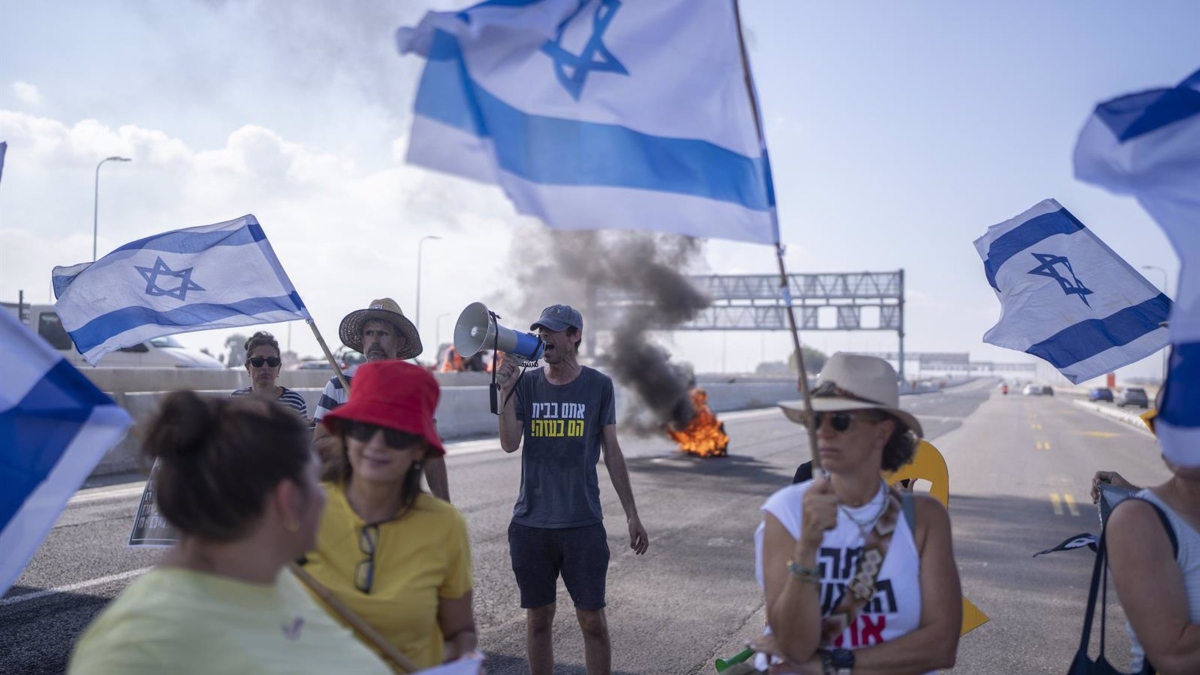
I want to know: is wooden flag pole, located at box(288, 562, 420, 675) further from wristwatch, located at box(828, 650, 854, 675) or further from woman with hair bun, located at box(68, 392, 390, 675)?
wristwatch, located at box(828, 650, 854, 675)

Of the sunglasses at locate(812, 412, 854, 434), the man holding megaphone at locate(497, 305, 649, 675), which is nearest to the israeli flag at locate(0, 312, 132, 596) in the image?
the sunglasses at locate(812, 412, 854, 434)

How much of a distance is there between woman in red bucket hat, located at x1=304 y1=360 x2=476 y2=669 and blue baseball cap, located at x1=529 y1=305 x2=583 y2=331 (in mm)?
1955

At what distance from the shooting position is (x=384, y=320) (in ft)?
16.2

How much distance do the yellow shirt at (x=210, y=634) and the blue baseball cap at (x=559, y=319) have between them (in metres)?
2.75

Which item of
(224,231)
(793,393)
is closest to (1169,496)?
(224,231)

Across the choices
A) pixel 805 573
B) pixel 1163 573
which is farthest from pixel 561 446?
pixel 1163 573

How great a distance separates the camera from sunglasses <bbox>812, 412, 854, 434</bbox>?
263cm

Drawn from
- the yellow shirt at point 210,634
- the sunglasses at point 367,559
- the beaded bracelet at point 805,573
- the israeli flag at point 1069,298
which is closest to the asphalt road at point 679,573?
the israeli flag at point 1069,298

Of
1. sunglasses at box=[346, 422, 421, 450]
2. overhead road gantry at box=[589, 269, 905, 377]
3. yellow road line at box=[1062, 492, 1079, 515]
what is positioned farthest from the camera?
overhead road gantry at box=[589, 269, 905, 377]

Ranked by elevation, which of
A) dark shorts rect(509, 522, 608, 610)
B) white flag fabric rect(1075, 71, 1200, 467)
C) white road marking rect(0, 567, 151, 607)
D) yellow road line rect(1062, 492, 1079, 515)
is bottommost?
yellow road line rect(1062, 492, 1079, 515)

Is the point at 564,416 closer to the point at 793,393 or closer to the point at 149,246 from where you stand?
the point at 149,246

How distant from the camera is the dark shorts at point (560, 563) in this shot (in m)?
4.39

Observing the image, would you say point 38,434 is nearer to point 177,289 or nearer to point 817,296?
point 177,289

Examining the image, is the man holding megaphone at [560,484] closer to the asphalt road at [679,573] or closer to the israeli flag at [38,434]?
the asphalt road at [679,573]
